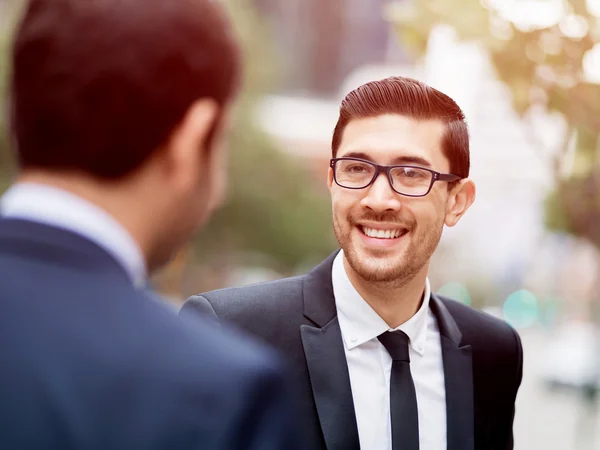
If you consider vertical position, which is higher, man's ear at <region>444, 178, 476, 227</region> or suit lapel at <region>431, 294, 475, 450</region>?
man's ear at <region>444, 178, 476, 227</region>

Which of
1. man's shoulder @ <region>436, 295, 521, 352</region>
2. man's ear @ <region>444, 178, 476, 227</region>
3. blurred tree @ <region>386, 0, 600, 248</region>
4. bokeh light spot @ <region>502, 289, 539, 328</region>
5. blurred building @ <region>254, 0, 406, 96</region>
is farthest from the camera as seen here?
blurred building @ <region>254, 0, 406, 96</region>

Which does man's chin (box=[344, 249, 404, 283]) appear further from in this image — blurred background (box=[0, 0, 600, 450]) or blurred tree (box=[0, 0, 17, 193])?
blurred tree (box=[0, 0, 17, 193])

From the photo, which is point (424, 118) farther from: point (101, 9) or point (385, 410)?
point (101, 9)

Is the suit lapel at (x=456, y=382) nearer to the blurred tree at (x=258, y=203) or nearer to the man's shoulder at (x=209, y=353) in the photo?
the man's shoulder at (x=209, y=353)

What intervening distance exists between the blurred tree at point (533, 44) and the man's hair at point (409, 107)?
2807 millimetres

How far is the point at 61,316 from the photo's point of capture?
45.3 inches

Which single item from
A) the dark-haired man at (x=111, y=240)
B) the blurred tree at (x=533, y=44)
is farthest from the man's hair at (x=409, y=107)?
the blurred tree at (x=533, y=44)

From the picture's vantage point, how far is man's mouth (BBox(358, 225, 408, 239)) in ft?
8.16

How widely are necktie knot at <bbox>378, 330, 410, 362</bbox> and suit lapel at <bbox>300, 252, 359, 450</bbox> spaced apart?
0.14 meters

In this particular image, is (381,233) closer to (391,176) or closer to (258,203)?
(391,176)

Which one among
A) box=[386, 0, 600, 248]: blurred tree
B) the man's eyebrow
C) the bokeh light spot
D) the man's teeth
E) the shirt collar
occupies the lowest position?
the bokeh light spot

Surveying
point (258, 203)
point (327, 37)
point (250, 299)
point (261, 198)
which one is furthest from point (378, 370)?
point (327, 37)

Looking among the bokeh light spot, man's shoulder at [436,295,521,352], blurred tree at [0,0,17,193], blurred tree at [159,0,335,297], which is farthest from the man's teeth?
the bokeh light spot

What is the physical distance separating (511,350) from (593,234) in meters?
4.30
